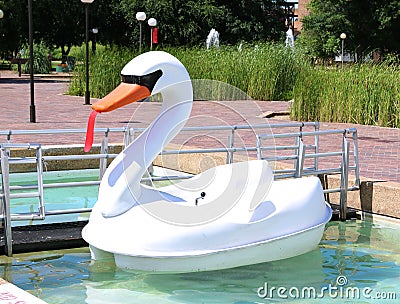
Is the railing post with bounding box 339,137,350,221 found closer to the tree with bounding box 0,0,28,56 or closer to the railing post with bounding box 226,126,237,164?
the railing post with bounding box 226,126,237,164

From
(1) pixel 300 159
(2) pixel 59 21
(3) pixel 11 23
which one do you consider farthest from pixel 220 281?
(2) pixel 59 21

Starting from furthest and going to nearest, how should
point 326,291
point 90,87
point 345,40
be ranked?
point 345,40
point 90,87
point 326,291

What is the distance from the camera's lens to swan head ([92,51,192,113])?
618 cm

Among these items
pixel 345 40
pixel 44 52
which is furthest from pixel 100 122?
pixel 345 40

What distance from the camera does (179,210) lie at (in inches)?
254

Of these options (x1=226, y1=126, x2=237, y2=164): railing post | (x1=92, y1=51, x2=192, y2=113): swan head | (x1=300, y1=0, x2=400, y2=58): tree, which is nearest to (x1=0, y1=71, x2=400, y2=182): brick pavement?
(x1=226, y1=126, x2=237, y2=164): railing post

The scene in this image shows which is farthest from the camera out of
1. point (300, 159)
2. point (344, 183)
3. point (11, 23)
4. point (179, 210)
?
point (11, 23)

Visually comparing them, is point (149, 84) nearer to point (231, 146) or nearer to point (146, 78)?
point (146, 78)

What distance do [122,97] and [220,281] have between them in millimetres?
1774

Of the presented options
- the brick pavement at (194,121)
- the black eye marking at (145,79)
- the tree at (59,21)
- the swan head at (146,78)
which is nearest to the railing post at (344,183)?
the brick pavement at (194,121)

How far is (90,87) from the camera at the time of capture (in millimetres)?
25594

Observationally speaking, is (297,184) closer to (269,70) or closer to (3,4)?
(269,70)

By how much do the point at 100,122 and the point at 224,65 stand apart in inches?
303

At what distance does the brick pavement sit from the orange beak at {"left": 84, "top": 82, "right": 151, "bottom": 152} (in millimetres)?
1666
